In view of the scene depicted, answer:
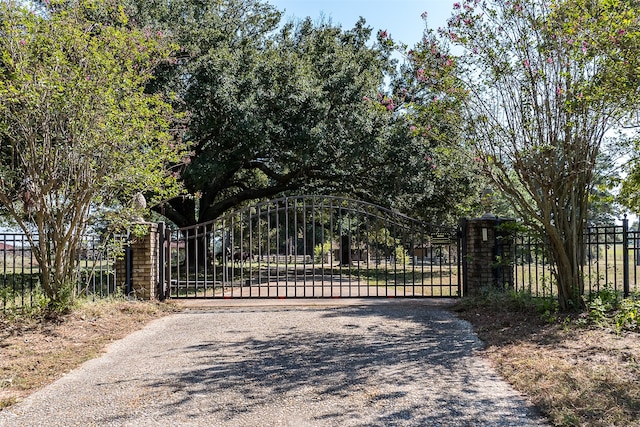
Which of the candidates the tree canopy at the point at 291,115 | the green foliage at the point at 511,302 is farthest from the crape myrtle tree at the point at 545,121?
the tree canopy at the point at 291,115

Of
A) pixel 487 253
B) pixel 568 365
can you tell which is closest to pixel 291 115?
pixel 487 253

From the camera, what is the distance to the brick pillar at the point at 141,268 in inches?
346

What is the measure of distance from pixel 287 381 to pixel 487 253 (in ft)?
18.4

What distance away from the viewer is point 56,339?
6090 mm

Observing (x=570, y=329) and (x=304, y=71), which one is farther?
(x=304, y=71)

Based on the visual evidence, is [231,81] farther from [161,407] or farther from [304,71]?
[161,407]

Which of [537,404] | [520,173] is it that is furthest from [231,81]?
[537,404]

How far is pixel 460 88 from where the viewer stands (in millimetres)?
7066

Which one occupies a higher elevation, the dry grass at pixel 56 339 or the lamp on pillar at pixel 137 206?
the lamp on pillar at pixel 137 206

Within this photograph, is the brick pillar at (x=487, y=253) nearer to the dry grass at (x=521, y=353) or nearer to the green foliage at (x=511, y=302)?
the green foliage at (x=511, y=302)

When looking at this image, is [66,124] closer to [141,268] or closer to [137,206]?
[137,206]

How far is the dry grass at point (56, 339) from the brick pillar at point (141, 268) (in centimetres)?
52

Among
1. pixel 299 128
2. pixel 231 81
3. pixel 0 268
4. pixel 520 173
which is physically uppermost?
pixel 231 81

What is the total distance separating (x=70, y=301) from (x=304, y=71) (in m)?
9.37
